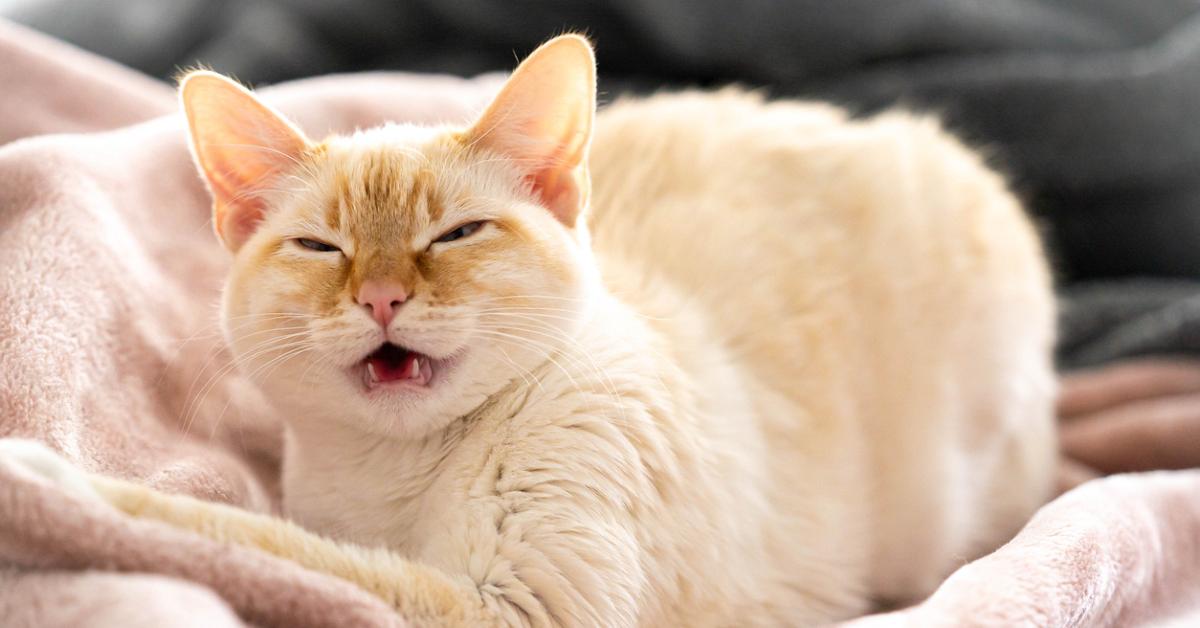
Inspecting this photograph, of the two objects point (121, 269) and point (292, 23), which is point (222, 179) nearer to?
point (121, 269)

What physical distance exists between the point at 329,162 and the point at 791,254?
0.68 meters

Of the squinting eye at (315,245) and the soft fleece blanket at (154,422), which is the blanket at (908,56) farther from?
the squinting eye at (315,245)

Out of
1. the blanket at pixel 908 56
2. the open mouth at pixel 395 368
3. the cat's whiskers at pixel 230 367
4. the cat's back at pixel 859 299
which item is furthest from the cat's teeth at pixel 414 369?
the blanket at pixel 908 56

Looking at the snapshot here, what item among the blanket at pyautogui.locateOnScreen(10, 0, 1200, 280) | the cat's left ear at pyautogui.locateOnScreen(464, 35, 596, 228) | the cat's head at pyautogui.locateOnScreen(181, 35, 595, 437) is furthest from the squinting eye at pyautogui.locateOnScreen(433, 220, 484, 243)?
the blanket at pyautogui.locateOnScreen(10, 0, 1200, 280)

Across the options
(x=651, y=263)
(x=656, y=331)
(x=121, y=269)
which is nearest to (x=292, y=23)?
(x=121, y=269)

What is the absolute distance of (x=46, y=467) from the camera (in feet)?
2.99

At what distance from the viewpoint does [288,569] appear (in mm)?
914

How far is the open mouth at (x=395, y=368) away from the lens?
1.08m

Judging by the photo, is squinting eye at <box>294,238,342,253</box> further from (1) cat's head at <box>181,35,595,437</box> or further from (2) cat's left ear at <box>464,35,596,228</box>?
(2) cat's left ear at <box>464,35,596,228</box>

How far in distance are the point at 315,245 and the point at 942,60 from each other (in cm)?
172

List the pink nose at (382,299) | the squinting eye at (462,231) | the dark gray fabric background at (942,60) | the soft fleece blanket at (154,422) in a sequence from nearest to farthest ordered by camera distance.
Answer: the soft fleece blanket at (154,422), the pink nose at (382,299), the squinting eye at (462,231), the dark gray fabric background at (942,60)

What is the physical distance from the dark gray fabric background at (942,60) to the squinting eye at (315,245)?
1.24 meters

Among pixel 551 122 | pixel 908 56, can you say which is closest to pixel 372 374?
pixel 551 122

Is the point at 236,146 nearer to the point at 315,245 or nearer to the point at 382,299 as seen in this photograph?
the point at 315,245
